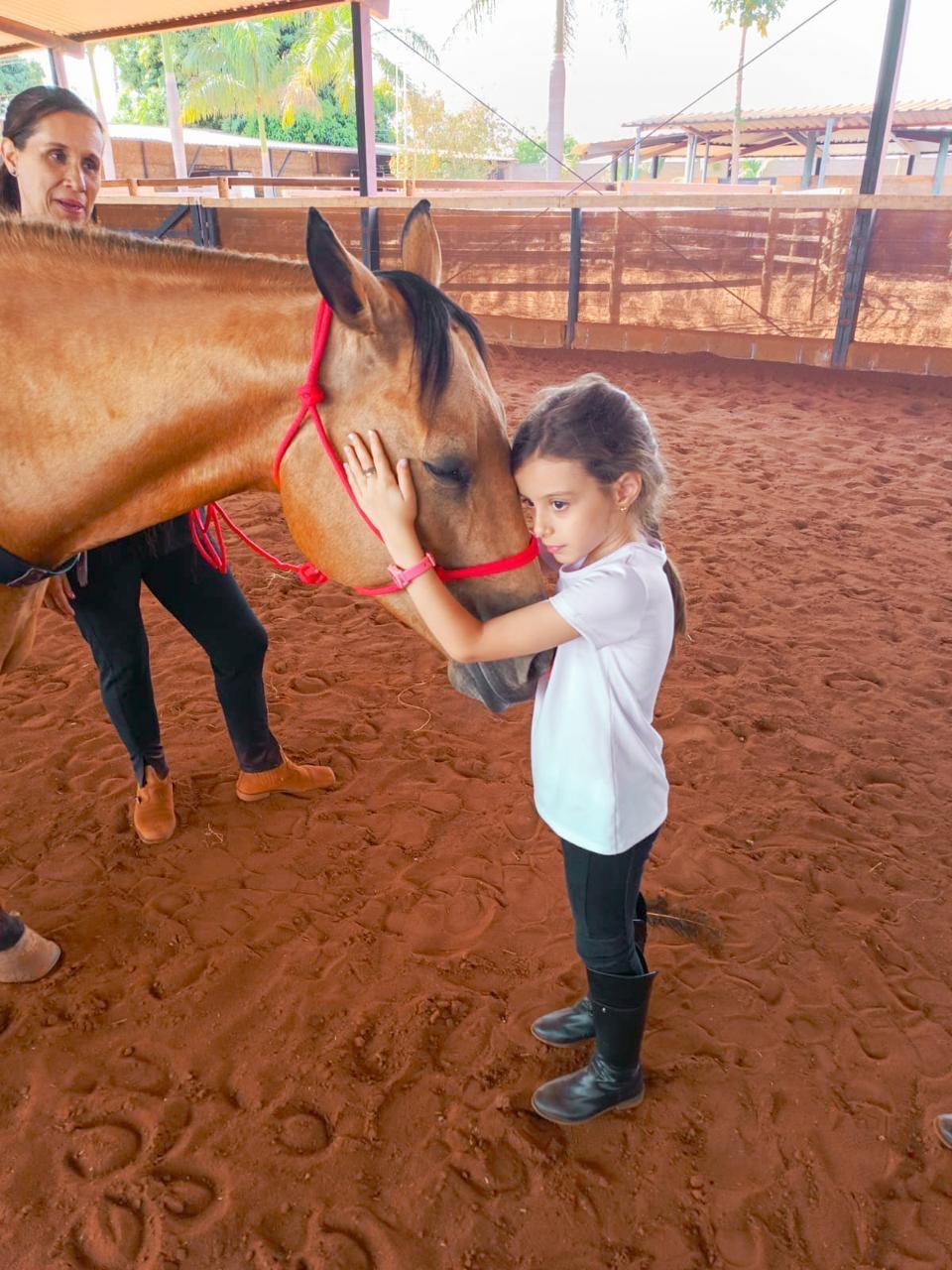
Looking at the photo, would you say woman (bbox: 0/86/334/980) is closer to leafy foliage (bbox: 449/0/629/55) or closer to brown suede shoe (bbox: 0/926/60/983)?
brown suede shoe (bbox: 0/926/60/983)

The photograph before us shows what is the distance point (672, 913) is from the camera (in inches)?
96.3

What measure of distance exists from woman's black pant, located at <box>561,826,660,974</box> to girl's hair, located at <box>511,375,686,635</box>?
0.66 meters

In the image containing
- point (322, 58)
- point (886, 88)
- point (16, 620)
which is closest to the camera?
point (16, 620)

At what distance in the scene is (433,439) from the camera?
143 cm

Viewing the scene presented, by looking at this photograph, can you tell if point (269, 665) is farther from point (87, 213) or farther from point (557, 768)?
point (557, 768)

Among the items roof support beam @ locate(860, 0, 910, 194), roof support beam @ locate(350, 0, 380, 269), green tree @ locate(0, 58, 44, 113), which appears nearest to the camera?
roof support beam @ locate(860, 0, 910, 194)

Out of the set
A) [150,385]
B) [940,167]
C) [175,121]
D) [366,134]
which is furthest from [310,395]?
[940,167]

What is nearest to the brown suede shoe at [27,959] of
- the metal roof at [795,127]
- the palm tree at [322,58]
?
the metal roof at [795,127]

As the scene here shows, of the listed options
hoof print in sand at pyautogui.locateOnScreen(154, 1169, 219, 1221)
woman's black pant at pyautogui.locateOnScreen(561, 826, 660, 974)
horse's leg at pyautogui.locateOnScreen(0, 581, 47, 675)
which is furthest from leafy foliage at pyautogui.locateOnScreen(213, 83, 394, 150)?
hoof print in sand at pyautogui.locateOnScreen(154, 1169, 219, 1221)

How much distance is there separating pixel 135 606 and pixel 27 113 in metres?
1.35

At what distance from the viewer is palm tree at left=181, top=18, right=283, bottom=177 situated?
28.7m

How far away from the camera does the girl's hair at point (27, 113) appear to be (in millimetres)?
2117

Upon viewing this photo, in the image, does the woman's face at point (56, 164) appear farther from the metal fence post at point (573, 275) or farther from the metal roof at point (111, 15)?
the metal roof at point (111, 15)

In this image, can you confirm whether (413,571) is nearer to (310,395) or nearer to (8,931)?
(310,395)
